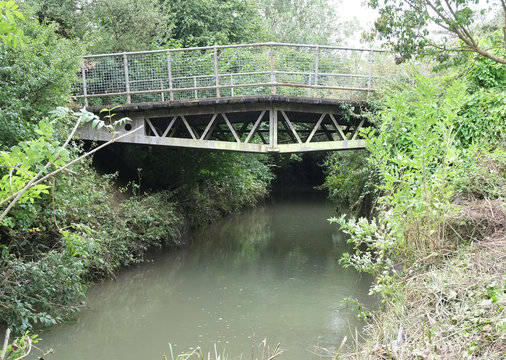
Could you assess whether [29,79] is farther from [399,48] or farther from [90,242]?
[399,48]

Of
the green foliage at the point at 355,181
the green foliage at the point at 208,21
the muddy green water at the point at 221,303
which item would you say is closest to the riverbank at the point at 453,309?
the muddy green water at the point at 221,303

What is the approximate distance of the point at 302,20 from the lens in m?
36.0

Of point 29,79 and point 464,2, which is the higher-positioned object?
point 464,2

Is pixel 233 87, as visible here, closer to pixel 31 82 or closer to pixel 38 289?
pixel 31 82

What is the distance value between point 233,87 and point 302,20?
2686cm

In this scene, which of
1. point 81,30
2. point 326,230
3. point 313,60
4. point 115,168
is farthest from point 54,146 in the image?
point 81,30

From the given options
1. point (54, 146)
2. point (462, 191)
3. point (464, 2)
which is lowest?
point (462, 191)

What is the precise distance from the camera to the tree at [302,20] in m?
34.2

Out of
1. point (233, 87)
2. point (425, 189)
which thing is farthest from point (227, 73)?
point (425, 189)

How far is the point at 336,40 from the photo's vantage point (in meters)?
38.4

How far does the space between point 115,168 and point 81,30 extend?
197 inches

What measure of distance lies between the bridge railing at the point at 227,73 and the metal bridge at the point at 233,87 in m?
0.02

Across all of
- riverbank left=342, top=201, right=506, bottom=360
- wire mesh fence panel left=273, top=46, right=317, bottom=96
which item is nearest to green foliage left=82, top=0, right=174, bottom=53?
wire mesh fence panel left=273, top=46, right=317, bottom=96

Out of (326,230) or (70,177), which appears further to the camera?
(326,230)
